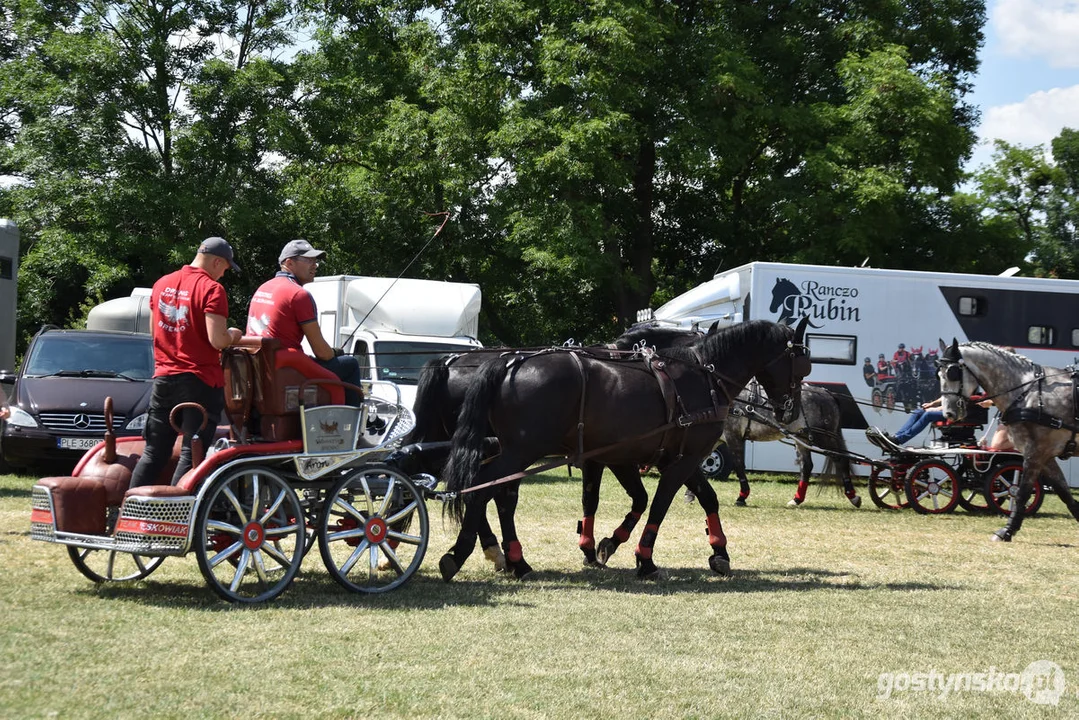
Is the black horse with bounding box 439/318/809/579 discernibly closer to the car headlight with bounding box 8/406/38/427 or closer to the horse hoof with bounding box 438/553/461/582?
the horse hoof with bounding box 438/553/461/582

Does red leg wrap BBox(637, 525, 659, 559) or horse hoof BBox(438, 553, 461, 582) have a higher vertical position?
red leg wrap BBox(637, 525, 659, 559)

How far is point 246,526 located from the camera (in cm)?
689

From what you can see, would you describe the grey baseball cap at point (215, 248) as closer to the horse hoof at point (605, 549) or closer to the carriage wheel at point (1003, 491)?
the horse hoof at point (605, 549)

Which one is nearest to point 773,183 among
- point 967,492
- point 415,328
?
point 967,492

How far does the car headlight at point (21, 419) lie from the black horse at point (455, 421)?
22.5 feet

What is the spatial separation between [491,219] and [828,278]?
9.47 meters

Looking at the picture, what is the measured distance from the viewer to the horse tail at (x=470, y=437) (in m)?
8.05

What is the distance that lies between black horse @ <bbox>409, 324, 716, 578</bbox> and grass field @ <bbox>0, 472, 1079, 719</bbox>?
0.72 feet

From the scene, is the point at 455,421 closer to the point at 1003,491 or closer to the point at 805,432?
the point at 805,432

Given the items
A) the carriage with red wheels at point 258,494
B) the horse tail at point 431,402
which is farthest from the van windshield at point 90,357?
the horse tail at point 431,402

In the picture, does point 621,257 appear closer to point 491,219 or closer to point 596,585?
point 491,219

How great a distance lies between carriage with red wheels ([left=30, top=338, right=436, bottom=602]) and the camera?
21.7ft

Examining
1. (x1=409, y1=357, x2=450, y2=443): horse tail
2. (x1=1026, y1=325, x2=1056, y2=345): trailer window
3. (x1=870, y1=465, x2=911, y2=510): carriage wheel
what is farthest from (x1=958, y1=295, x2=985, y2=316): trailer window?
(x1=409, y1=357, x2=450, y2=443): horse tail

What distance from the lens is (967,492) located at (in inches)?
679
